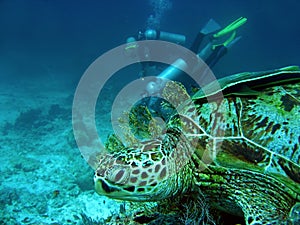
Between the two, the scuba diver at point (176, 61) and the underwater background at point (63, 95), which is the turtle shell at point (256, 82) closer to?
the underwater background at point (63, 95)

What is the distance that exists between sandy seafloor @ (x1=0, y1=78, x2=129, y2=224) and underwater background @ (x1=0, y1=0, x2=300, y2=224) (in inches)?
0.7

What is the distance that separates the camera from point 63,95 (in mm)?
15930

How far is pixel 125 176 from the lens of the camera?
1599mm

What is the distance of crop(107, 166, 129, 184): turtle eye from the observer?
62.8 inches

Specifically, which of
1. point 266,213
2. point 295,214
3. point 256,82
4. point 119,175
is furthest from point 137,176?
point 256,82

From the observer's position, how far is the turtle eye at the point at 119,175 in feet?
5.24

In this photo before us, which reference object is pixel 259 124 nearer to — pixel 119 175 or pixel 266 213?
pixel 266 213

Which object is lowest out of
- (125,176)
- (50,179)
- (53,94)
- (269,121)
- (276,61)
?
(125,176)

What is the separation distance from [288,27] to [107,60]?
28.8 meters

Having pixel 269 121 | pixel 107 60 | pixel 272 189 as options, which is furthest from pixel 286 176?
pixel 107 60

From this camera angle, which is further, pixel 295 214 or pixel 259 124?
pixel 259 124

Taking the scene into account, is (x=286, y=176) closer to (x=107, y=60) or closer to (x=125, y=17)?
(x=107, y=60)

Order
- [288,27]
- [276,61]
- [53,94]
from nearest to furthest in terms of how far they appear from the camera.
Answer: [53,94] → [276,61] → [288,27]

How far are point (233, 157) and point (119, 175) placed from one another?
2.61 feet
